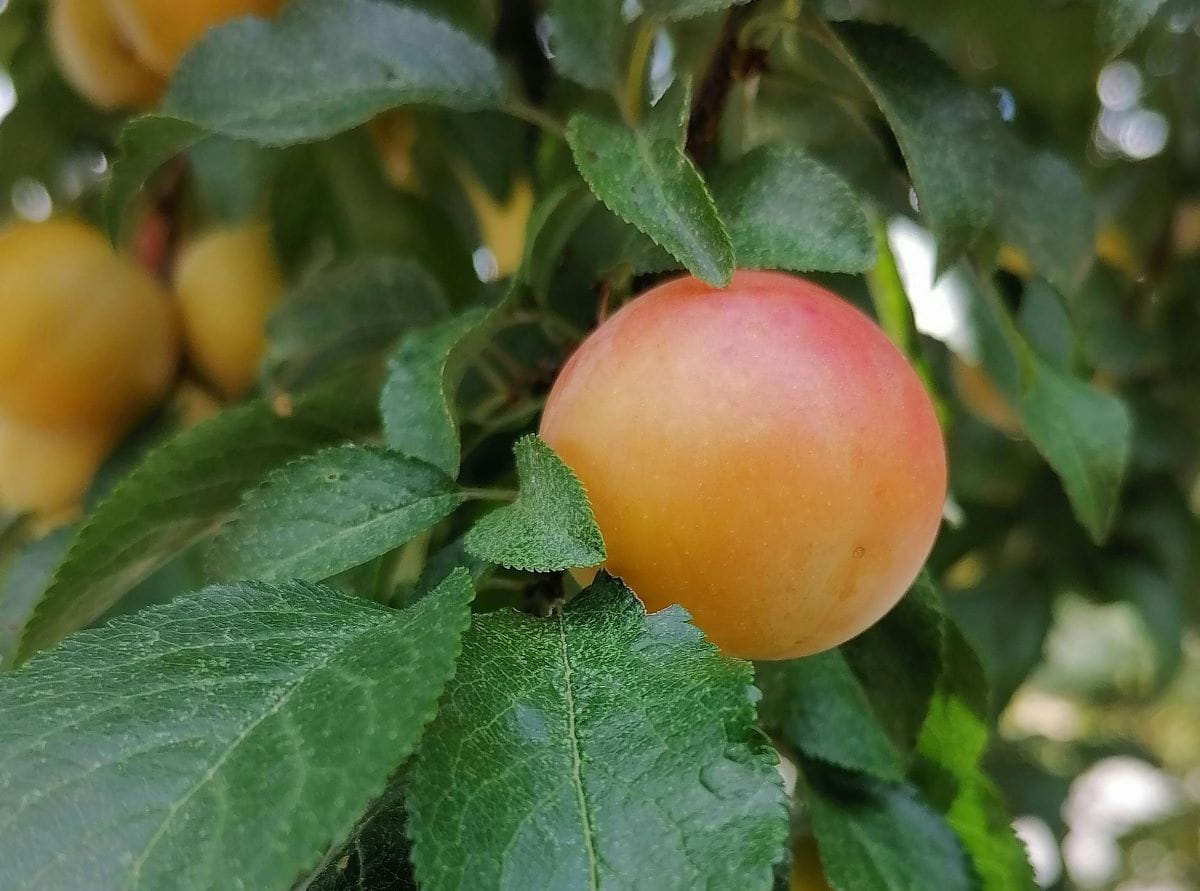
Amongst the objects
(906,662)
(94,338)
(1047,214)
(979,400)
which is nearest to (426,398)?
(906,662)

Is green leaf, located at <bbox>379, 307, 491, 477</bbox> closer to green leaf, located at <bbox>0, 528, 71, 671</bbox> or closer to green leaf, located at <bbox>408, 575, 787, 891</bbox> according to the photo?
green leaf, located at <bbox>408, 575, 787, 891</bbox>

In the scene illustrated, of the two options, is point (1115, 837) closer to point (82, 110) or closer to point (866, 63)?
point (866, 63)

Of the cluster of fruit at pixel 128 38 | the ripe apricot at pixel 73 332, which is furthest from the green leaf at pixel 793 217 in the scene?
the ripe apricot at pixel 73 332

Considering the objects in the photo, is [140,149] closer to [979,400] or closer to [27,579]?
[27,579]

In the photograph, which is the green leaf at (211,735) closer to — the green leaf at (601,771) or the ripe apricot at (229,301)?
the green leaf at (601,771)

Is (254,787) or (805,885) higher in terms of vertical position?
(254,787)

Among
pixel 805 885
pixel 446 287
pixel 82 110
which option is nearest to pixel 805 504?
pixel 805 885

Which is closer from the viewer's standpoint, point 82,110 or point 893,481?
point 893,481
